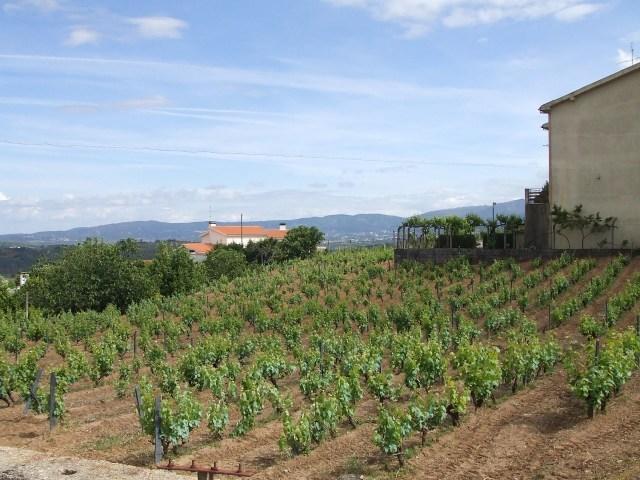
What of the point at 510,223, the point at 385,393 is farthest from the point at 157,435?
the point at 510,223

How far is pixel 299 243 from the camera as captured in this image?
75.0 meters

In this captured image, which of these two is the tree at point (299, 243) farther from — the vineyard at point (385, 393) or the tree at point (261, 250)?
the vineyard at point (385, 393)

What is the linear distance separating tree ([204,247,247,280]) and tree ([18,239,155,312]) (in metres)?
13.7

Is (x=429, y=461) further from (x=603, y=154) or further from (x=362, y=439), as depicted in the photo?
(x=603, y=154)

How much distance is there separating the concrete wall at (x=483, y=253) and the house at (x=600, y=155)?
70cm

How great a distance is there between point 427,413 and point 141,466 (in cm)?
508

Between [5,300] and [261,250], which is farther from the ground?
[261,250]

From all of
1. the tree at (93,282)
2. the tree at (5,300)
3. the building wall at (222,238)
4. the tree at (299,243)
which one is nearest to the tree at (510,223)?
the tree at (93,282)

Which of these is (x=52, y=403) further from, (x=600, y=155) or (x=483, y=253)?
(x=600, y=155)

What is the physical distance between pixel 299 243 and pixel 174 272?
20.3m

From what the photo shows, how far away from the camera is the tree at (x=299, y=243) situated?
7512cm

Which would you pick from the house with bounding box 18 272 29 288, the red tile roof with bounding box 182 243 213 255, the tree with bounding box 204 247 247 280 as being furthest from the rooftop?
the red tile roof with bounding box 182 243 213 255

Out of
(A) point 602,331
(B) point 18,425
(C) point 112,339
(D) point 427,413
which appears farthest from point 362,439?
(C) point 112,339

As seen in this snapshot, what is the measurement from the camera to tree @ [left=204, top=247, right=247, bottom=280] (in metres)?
64.3
